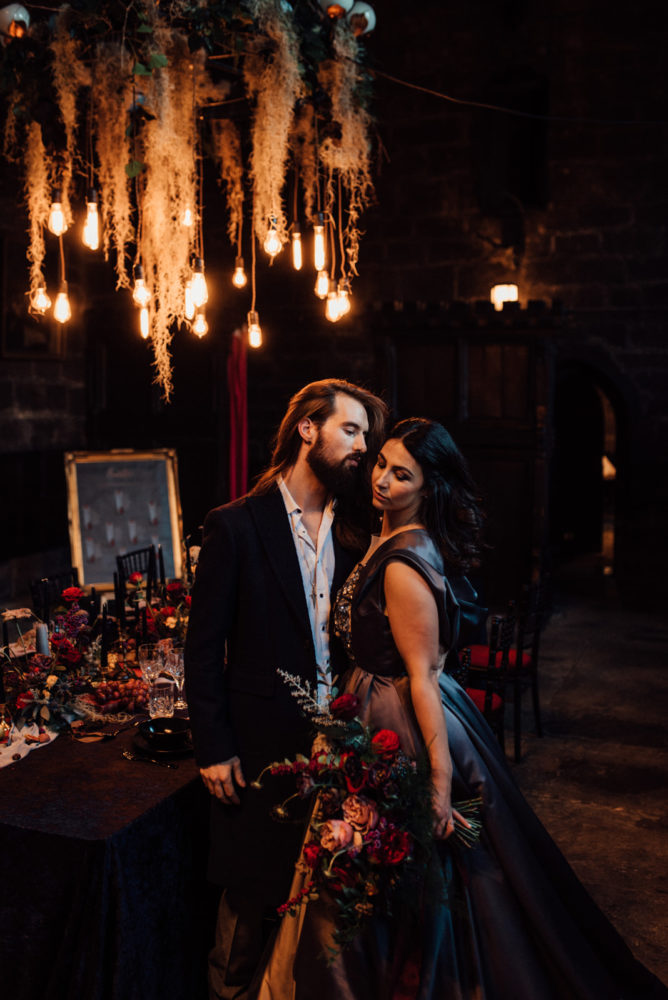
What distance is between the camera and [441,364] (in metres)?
7.59

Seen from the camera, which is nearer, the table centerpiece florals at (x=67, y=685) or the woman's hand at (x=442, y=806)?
the woman's hand at (x=442, y=806)

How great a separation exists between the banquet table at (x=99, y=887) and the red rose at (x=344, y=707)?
0.57 metres

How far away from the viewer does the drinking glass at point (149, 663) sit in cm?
313

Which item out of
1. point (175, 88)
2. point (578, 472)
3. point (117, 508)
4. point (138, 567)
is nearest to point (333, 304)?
point (175, 88)

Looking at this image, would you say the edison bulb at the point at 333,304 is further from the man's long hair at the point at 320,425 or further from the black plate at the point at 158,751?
the black plate at the point at 158,751

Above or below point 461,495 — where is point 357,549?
below

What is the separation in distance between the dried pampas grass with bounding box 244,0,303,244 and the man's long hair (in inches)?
83.9

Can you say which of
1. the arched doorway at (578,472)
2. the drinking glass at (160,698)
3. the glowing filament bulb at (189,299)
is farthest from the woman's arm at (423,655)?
the arched doorway at (578,472)

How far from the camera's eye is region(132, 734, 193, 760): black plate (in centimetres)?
251

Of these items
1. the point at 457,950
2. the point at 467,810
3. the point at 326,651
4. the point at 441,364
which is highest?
the point at 441,364

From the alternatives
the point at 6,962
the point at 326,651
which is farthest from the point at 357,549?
the point at 6,962

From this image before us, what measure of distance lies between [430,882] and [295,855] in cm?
47

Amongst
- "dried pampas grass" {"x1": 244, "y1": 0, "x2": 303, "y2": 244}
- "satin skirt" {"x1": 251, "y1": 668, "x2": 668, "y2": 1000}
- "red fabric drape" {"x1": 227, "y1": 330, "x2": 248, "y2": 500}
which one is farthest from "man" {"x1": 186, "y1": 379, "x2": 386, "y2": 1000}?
"red fabric drape" {"x1": 227, "y1": 330, "x2": 248, "y2": 500}

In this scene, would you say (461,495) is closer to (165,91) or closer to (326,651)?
(326,651)
